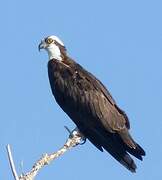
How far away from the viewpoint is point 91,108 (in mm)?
11445

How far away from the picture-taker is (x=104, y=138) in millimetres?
10750

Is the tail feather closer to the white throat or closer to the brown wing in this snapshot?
the brown wing

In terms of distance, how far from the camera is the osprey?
10.5 metres

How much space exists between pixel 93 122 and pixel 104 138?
0.49 metres

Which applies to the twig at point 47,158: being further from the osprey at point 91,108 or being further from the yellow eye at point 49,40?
the yellow eye at point 49,40

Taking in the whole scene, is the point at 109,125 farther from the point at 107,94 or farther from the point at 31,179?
the point at 31,179

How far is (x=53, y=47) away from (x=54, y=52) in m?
0.19

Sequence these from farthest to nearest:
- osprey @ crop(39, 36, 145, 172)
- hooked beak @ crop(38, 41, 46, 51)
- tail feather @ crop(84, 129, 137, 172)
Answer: hooked beak @ crop(38, 41, 46, 51) < osprey @ crop(39, 36, 145, 172) < tail feather @ crop(84, 129, 137, 172)

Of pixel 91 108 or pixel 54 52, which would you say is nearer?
pixel 91 108

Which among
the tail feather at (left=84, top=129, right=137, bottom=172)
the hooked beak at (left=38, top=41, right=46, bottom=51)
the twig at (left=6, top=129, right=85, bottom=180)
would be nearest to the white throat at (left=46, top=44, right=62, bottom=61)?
the hooked beak at (left=38, top=41, right=46, bottom=51)

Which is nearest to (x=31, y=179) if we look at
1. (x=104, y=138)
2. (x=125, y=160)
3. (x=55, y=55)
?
(x=125, y=160)

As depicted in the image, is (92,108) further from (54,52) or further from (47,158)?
(47,158)

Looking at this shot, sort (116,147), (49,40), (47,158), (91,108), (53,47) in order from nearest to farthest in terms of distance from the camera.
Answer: (47,158), (116,147), (91,108), (53,47), (49,40)

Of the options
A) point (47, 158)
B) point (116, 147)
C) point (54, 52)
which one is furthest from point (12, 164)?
point (54, 52)
